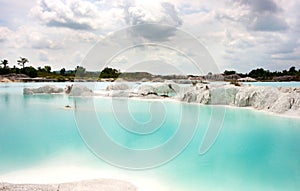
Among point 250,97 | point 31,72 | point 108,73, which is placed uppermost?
point 108,73

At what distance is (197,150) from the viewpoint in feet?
32.9

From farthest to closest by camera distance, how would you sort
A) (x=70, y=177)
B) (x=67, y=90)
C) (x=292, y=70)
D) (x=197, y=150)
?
1. (x=292, y=70)
2. (x=67, y=90)
3. (x=197, y=150)
4. (x=70, y=177)

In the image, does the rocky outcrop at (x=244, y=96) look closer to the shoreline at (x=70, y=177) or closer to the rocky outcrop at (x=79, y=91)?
the rocky outcrop at (x=79, y=91)

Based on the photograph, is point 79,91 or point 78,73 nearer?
point 79,91

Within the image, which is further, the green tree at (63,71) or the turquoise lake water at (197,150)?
the green tree at (63,71)

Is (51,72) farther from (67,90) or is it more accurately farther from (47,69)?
(67,90)

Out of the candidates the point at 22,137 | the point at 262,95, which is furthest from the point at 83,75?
the point at 22,137

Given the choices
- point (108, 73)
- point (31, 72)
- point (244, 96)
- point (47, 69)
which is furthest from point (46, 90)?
point (47, 69)

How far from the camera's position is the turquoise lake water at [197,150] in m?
7.14

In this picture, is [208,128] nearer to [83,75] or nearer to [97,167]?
[97,167]

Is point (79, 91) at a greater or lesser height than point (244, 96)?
lesser

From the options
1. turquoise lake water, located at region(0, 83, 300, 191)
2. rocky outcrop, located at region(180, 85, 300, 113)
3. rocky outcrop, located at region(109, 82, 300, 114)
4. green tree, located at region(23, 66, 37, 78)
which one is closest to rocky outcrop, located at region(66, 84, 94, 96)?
rocky outcrop, located at region(109, 82, 300, 114)

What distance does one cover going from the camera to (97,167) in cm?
796

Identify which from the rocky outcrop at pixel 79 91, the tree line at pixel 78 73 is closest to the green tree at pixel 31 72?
the tree line at pixel 78 73
